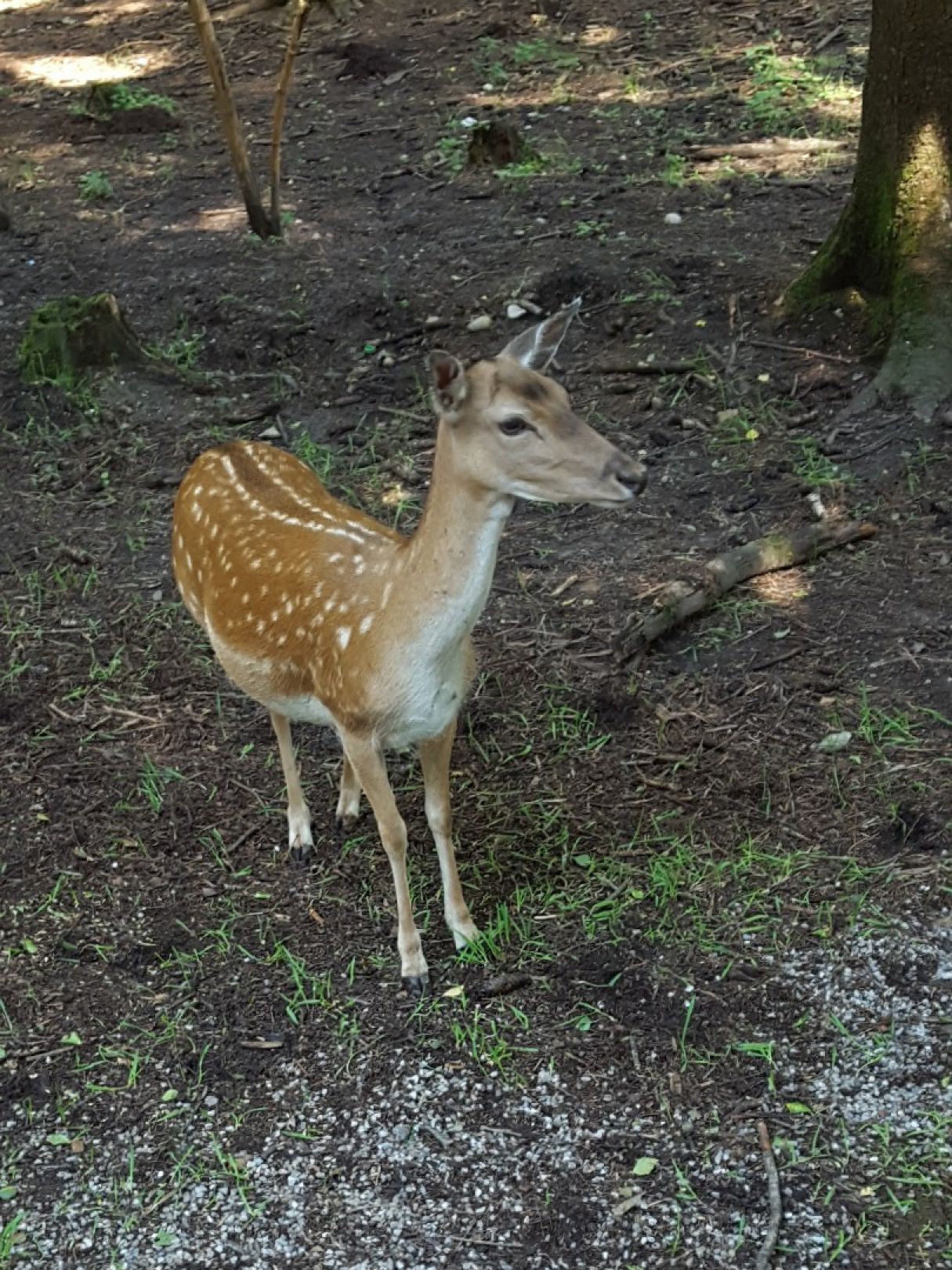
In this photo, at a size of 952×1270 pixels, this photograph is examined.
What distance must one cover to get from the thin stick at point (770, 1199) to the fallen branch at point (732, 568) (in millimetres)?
1853

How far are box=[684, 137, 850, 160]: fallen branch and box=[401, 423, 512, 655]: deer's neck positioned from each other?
5591 millimetres

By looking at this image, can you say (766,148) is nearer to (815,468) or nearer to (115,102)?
(815,468)

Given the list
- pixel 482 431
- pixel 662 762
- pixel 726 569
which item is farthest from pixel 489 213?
pixel 482 431

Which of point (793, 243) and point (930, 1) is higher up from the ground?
point (930, 1)

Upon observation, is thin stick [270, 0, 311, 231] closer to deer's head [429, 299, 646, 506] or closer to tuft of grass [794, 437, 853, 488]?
tuft of grass [794, 437, 853, 488]

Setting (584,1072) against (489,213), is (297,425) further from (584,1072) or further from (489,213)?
(584,1072)

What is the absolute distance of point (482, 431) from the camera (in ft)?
10.3

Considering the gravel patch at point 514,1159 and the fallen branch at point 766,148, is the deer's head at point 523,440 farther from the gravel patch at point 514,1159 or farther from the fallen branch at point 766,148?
the fallen branch at point 766,148

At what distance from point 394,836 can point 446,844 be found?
0.20m

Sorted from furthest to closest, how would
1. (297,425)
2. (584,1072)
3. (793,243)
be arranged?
(793,243) < (297,425) < (584,1072)

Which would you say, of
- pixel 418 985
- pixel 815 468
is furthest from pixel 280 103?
pixel 418 985

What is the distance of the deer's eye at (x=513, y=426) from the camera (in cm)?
312

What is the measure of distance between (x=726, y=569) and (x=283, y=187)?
185 inches

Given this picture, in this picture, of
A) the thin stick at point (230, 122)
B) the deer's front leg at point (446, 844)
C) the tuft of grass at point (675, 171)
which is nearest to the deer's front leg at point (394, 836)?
the deer's front leg at point (446, 844)
